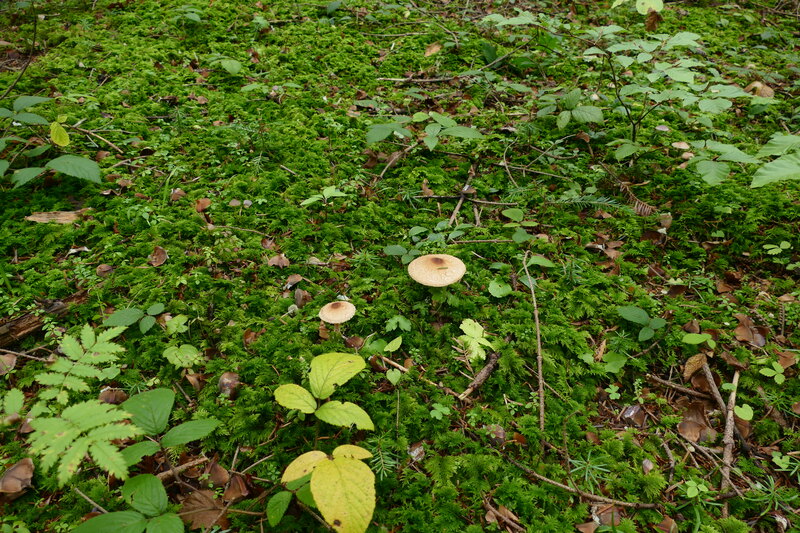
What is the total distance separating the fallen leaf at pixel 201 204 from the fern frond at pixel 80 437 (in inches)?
88.8

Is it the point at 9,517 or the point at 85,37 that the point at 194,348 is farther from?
the point at 85,37

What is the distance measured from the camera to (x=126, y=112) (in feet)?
14.8

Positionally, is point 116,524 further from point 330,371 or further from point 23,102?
point 23,102

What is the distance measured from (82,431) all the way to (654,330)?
3.40m

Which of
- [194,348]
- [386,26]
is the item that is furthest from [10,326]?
[386,26]

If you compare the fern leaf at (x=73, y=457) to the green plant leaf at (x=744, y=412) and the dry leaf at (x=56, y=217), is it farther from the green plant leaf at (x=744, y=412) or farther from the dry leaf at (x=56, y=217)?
the green plant leaf at (x=744, y=412)

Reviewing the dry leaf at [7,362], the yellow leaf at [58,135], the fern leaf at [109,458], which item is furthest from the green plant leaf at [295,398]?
the yellow leaf at [58,135]

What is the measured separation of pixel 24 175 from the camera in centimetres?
348

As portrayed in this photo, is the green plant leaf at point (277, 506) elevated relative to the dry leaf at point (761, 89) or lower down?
lower down

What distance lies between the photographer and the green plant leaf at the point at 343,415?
7.39 ft

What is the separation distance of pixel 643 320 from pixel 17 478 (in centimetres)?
390

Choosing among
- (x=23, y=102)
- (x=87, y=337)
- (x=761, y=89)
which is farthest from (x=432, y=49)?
(x=87, y=337)

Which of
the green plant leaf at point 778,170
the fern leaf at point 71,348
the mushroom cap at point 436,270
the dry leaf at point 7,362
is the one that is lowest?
the dry leaf at point 7,362

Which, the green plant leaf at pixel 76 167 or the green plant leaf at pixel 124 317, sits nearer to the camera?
the green plant leaf at pixel 124 317
